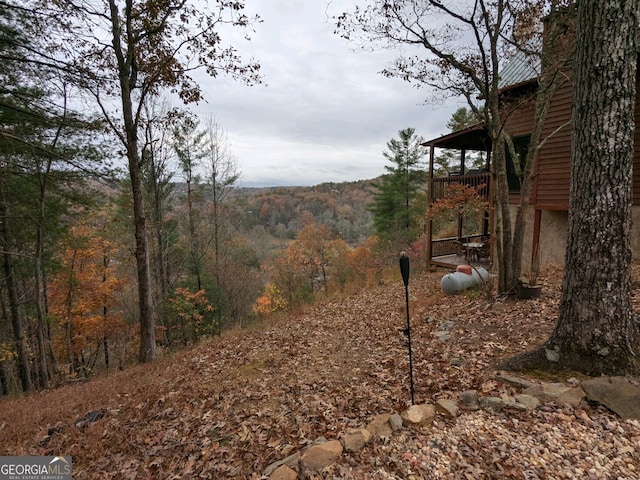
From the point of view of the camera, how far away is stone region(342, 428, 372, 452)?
7.06 ft

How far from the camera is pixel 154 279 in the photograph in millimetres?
14242

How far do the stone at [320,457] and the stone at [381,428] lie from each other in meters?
0.30

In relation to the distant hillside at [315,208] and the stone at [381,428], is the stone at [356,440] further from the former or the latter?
the distant hillside at [315,208]

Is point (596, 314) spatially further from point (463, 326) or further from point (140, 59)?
point (140, 59)

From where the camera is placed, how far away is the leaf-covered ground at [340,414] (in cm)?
196

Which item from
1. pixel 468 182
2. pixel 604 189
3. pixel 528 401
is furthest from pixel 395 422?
pixel 468 182

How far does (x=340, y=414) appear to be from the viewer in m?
2.86

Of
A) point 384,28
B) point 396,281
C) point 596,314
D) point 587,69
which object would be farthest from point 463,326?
point 396,281

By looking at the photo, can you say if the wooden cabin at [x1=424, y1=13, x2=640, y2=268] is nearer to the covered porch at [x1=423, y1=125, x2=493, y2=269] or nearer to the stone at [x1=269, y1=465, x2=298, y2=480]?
the covered porch at [x1=423, y1=125, x2=493, y2=269]

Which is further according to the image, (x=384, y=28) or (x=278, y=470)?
(x=384, y=28)

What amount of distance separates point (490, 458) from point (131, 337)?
16.8m

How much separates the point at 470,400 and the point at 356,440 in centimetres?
104

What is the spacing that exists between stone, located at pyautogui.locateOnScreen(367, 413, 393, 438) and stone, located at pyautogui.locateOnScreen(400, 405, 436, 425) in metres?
0.13

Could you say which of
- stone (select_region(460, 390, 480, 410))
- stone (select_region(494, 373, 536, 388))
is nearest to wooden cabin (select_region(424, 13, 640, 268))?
stone (select_region(494, 373, 536, 388))
